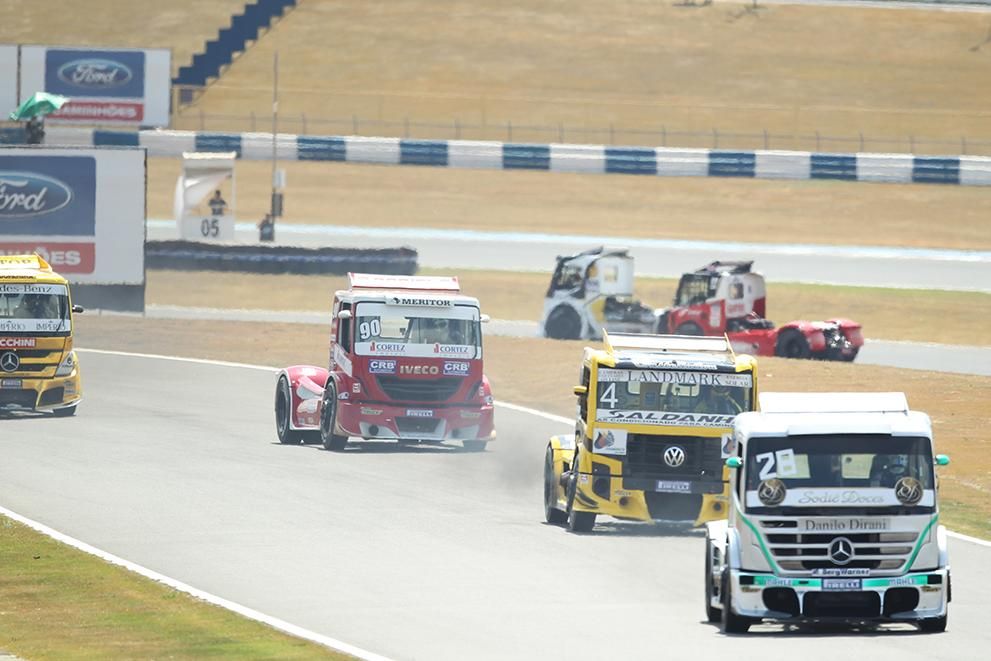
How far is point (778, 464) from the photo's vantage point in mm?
14164

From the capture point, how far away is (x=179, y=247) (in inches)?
2008

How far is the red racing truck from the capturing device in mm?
26391

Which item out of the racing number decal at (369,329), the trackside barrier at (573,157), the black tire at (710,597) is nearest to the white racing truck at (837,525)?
the black tire at (710,597)

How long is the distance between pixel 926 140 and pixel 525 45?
17.2m

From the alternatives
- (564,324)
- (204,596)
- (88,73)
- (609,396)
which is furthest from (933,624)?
(88,73)

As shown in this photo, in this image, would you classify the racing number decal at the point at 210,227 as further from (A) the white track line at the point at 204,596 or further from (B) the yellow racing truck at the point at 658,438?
(B) the yellow racing truck at the point at 658,438

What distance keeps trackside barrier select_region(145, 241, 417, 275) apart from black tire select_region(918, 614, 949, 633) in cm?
3574

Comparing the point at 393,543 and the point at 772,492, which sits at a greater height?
the point at 772,492

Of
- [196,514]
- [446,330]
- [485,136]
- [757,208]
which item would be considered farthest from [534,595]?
[485,136]

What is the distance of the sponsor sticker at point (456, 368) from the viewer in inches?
1048

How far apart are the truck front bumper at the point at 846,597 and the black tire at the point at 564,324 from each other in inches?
1081

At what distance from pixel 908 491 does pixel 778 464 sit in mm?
1006

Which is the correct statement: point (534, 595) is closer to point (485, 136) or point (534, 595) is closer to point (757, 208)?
point (757, 208)

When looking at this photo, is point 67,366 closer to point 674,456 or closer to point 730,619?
point 674,456
